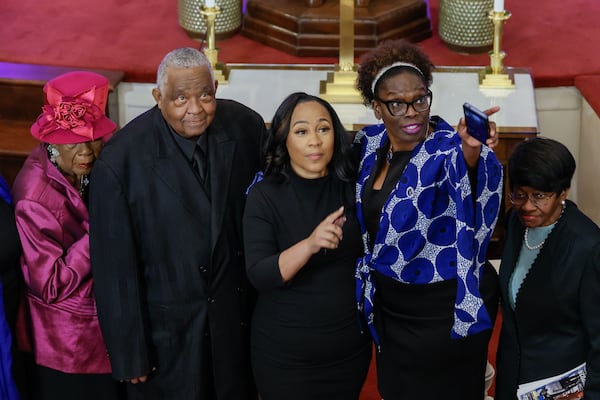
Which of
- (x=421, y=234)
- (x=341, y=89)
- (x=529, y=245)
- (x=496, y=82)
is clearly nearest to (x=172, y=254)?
(x=421, y=234)

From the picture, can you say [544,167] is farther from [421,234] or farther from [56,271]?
[56,271]

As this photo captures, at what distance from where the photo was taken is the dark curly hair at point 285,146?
3.79 meters

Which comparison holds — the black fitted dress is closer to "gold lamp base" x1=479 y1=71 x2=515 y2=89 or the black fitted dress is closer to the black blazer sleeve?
the black blazer sleeve

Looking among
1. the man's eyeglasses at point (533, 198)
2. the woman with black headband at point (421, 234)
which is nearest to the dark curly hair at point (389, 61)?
the woman with black headband at point (421, 234)

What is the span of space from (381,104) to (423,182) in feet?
0.94

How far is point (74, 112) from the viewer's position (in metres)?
4.02

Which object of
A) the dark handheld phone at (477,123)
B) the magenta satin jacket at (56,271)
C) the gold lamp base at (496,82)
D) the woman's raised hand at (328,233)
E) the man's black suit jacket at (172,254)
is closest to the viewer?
the dark handheld phone at (477,123)

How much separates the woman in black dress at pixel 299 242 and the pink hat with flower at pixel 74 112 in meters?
0.62

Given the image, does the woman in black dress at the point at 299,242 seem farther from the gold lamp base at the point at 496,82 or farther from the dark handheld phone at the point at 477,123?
the gold lamp base at the point at 496,82

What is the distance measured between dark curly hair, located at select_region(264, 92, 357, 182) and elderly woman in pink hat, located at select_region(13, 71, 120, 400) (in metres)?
0.61

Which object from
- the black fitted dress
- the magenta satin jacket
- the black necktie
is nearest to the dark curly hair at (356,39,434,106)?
the black fitted dress

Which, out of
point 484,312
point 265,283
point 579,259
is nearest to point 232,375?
point 265,283

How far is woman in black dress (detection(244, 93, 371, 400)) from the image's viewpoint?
148 inches

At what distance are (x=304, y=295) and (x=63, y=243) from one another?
0.85 metres
